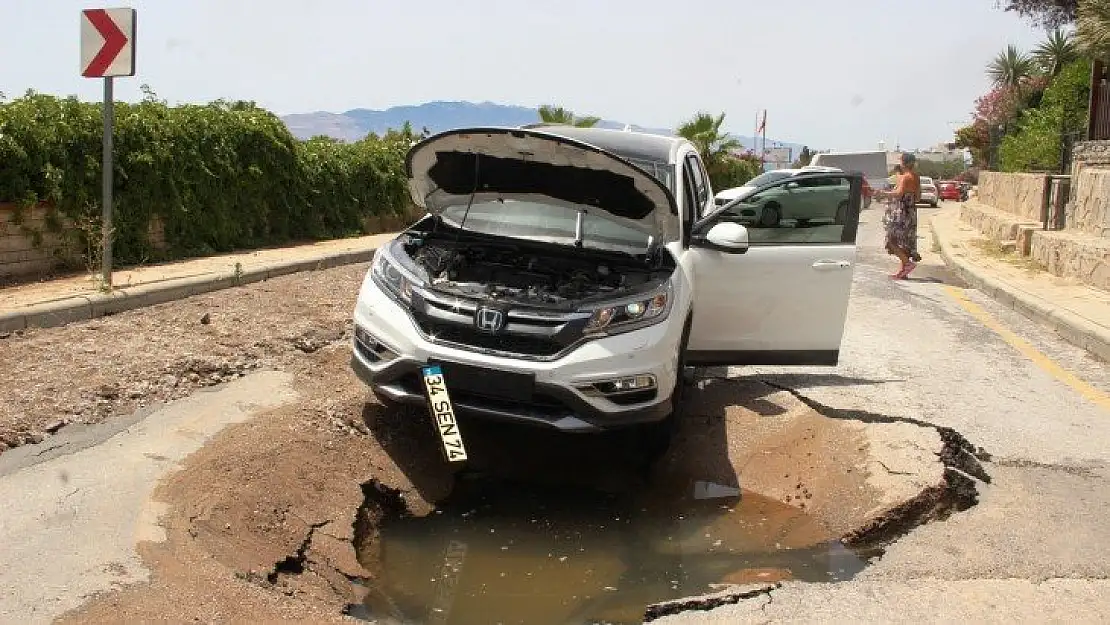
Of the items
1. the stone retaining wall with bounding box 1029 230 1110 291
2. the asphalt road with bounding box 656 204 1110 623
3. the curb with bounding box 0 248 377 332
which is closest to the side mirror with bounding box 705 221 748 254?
the asphalt road with bounding box 656 204 1110 623

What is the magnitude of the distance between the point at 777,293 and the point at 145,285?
5696mm

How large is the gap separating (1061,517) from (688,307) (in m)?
2.18

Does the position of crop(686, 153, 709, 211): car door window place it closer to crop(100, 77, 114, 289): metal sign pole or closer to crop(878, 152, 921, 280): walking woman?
crop(100, 77, 114, 289): metal sign pole

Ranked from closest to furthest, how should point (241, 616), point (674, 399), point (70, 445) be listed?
point (241, 616) < point (70, 445) < point (674, 399)

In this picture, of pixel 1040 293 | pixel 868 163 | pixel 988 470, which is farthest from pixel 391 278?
pixel 868 163

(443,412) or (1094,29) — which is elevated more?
(1094,29)

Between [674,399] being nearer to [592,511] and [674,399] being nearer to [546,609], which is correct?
[592,511]

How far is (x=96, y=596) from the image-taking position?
3.82 meters

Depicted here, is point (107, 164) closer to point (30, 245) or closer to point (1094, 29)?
point (30, 245)

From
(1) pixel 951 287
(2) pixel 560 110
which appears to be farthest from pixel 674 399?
(2) pixel 560 110

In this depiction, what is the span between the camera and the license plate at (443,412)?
531 cm

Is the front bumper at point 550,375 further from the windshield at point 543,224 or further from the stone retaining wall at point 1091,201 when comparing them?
the stone retaining wall at point 1091,201

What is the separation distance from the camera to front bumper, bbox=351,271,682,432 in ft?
17.5

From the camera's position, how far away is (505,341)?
17.9 ft
